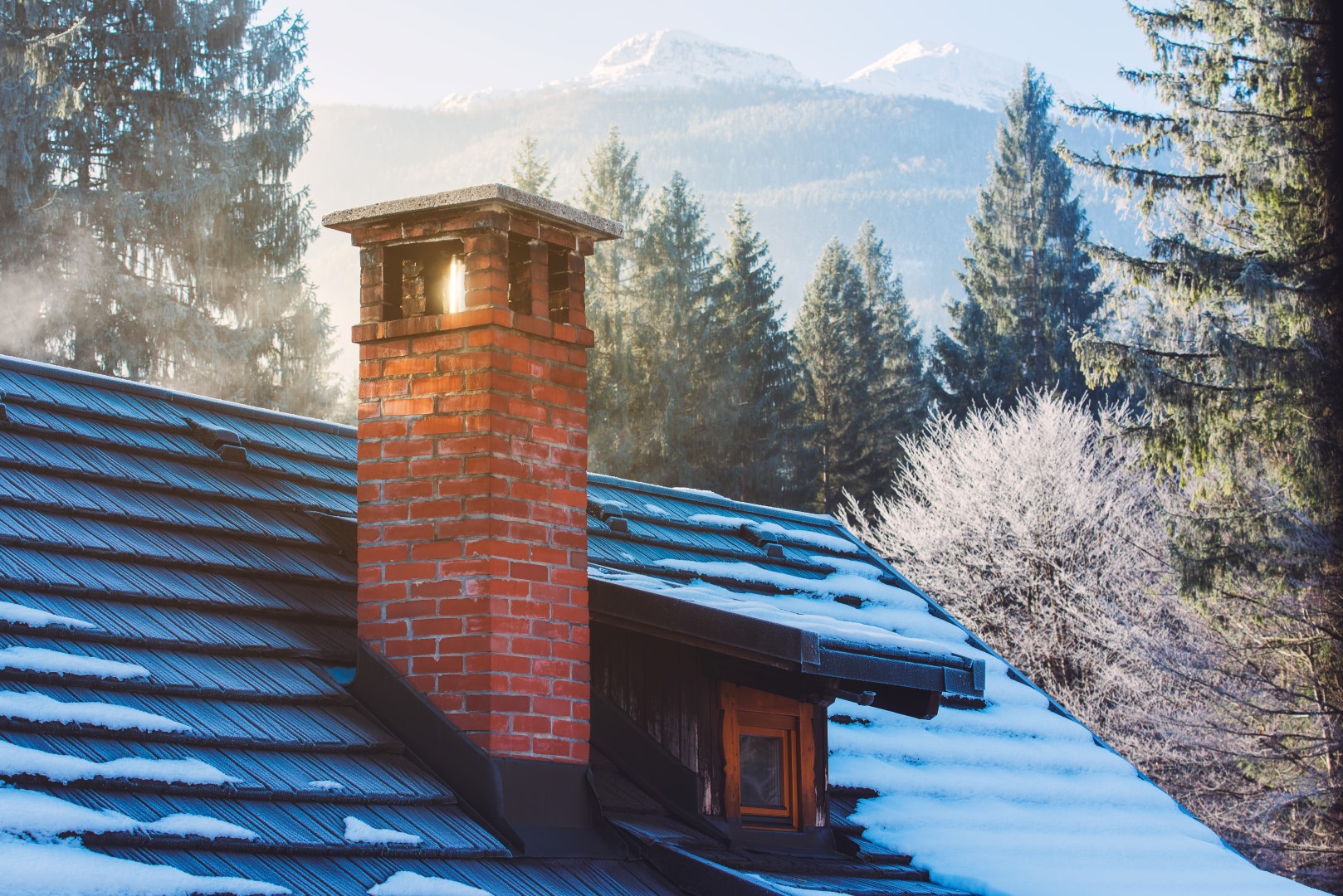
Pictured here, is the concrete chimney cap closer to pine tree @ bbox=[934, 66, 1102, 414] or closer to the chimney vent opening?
the chimney vent opening

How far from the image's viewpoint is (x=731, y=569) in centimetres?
740

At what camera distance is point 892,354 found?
156 ft

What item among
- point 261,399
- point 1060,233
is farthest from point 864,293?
point 261,399

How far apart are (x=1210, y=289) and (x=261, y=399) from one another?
54.0ft

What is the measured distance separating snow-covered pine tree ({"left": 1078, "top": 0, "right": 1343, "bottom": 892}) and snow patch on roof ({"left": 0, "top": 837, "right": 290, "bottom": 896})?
14.2 m

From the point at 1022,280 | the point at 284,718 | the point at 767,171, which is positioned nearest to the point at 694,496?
the point at 284,718

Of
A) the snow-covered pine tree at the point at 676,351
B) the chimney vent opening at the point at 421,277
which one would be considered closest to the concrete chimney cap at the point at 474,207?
the chimney vent opening at the point at 421,277

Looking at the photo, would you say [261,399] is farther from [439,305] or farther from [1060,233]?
[1060,233]

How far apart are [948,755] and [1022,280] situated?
38887 millimetres

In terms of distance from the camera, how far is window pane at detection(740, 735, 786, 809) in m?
5.76

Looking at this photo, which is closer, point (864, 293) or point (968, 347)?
point (968, 347)

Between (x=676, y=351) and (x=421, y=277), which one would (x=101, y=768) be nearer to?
(x=421, y=277)

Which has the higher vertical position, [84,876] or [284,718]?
[284,718]

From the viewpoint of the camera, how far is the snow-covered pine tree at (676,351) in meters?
36.6
